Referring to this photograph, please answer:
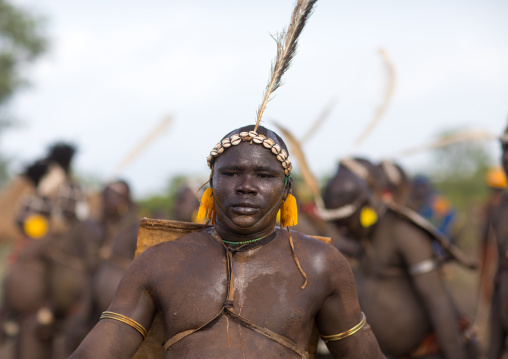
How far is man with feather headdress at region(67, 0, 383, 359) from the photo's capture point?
263cm

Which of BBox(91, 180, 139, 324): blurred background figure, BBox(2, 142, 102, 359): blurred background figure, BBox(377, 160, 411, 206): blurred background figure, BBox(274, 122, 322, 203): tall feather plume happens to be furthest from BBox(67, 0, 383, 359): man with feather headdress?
BBox(2, 142, 102, 359): blurred background figure

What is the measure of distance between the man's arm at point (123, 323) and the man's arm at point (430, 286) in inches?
112

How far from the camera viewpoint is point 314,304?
2.75 meters

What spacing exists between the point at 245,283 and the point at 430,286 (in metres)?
2.65

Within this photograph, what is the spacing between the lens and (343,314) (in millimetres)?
2822

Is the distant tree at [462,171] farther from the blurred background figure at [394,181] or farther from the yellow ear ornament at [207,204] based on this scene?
the yellow ear ornament at [207,204]

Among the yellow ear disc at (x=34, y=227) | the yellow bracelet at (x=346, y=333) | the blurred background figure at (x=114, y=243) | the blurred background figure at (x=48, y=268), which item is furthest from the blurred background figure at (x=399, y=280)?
the yellow ear disc at (x=34, y=227)

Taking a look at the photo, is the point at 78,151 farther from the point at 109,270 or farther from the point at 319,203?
the point at 319,203

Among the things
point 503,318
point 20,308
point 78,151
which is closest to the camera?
point 503,318

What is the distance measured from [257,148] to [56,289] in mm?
6705

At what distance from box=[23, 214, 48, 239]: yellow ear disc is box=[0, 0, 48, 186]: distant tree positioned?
18.2 metres

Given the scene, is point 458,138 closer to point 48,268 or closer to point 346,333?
point 346,333

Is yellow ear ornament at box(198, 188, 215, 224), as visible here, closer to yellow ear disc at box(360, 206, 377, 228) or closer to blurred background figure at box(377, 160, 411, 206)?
yellow ear disc at box(360, 206, 377, 228)

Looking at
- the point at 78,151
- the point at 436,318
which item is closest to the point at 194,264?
the point at 436,318
